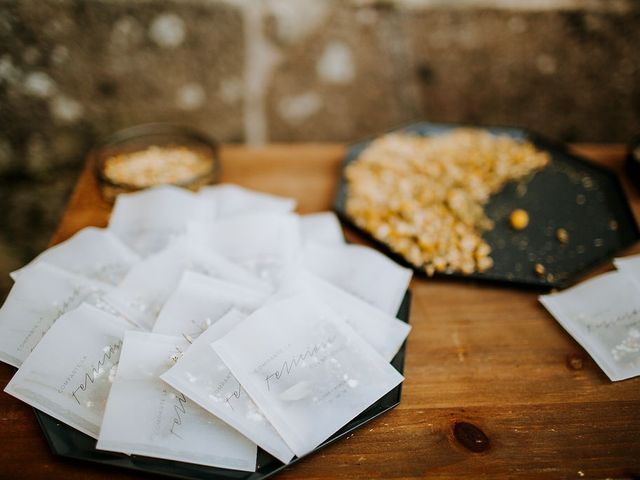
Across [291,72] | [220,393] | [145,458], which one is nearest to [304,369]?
[220,393]

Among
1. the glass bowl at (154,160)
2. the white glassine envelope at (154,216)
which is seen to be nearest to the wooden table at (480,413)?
the white glassine envelope at (154,216)

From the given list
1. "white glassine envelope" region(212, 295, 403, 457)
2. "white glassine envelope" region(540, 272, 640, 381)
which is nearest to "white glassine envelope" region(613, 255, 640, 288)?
"white glassine envelope" region(540, 272, 640, 381)

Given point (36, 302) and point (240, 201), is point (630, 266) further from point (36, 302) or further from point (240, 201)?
point (36, 302)

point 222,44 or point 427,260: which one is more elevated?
point 222,44

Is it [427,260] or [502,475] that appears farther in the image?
[427,260]

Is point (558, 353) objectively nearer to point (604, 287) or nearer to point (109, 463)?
point (604, 287)

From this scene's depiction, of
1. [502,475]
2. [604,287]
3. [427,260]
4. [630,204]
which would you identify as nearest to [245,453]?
[502,475]

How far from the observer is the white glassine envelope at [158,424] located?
60 cm

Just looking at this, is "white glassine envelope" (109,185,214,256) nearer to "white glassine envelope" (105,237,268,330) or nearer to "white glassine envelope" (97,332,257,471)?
"white glassine envelope" (105,237,268,330)

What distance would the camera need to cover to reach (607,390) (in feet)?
2.39

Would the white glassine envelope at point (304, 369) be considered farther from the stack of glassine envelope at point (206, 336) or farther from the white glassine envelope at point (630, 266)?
the white glassine envelope at point (630, 266)

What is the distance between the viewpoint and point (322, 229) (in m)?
0.97

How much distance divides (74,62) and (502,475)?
4.68 feet

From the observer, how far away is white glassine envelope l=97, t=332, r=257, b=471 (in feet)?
1.95
